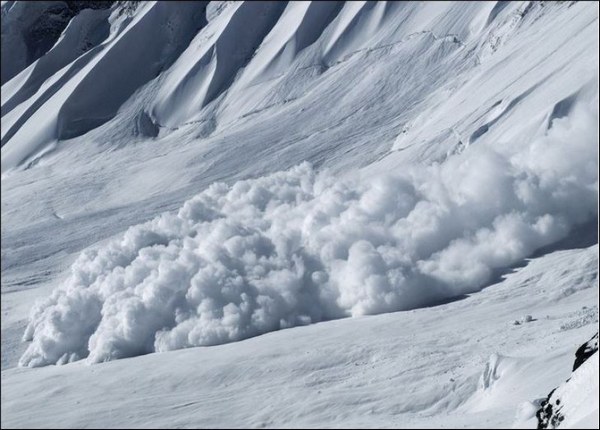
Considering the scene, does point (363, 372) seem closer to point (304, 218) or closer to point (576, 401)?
point (576, 401)

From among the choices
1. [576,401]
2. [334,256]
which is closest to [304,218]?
[334,256]

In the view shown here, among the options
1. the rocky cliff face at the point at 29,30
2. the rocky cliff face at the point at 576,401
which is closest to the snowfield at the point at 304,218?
the rocky cliff face at the point at 576,401

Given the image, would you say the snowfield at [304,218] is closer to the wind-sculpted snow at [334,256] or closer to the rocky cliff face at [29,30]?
the wind-sculpted snow at [334,256]

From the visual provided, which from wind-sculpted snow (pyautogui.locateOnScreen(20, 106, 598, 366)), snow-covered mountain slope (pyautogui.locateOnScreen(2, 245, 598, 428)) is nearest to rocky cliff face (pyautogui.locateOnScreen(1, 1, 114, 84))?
wind-sculpted snow (pyautogui.locateOnScreen(20, 106, 598, 366))

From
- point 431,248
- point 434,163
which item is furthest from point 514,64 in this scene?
point 431,248

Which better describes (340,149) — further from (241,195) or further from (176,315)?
(176,315)

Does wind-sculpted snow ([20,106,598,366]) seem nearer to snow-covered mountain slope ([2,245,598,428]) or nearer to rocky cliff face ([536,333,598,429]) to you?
snow-covered mountain slope ([2,245,598,428])
